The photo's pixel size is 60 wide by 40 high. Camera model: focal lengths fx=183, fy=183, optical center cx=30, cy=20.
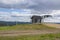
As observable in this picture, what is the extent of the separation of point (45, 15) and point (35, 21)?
197 inches

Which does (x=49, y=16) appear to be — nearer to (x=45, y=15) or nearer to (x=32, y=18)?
(x=45, y=15)

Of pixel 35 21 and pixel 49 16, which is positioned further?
pixel 49 16

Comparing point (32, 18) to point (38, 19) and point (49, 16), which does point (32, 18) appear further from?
point (49, 16)

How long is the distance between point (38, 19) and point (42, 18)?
1.81m

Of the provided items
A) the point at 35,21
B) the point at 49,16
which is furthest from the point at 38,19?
the point at 49,16

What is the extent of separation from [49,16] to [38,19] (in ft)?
20.7

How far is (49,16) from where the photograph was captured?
63.3 metres

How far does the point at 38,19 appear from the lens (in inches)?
2307

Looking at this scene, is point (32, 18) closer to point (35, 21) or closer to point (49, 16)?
point (35, 21)

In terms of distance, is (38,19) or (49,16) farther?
(49,16)

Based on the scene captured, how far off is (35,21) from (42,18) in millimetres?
2535

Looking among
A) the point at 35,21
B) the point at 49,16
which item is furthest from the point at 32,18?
the point at 49,16

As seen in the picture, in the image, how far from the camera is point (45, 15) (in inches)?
2452

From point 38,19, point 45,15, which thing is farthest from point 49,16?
point 38,19
